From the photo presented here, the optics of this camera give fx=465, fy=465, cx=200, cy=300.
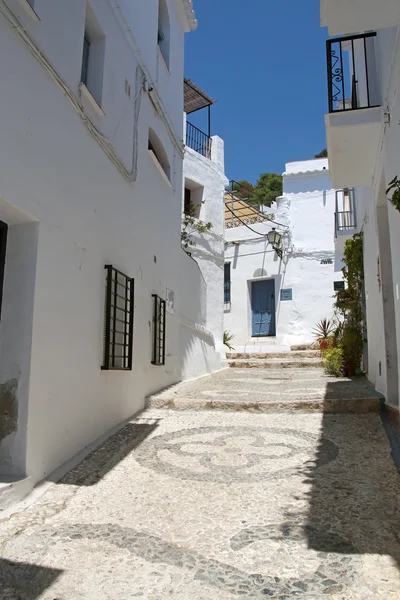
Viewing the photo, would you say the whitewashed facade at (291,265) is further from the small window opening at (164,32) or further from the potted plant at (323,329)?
the small window opening at (164,32)

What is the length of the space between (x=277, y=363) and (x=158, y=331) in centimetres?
477

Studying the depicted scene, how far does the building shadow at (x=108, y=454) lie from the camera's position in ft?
11.1

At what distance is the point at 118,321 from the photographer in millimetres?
4984

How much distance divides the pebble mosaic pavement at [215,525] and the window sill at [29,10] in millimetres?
3250

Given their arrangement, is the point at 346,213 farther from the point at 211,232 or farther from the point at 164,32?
the point at 164,32

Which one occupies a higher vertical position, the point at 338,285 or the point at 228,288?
the point at 228,288

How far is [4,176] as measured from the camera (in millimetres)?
2873

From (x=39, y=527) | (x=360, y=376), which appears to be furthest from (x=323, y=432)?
(x=360, y=376)

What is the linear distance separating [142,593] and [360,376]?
7209mm

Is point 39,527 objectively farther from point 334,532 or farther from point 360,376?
point 360,376

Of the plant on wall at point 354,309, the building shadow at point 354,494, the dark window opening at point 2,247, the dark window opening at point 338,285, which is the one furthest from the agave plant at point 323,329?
the dark window opening at point 2,247

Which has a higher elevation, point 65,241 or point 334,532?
point 65,241

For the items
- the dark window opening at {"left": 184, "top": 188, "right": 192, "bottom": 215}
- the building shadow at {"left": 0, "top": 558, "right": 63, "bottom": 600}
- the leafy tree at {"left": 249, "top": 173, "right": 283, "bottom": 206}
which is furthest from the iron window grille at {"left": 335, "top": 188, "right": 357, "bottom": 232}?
the leafy tree at {"left": 249, "top": 173, "right": 283, "bottom": 206}

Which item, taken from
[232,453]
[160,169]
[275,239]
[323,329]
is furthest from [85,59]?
[323,329]
